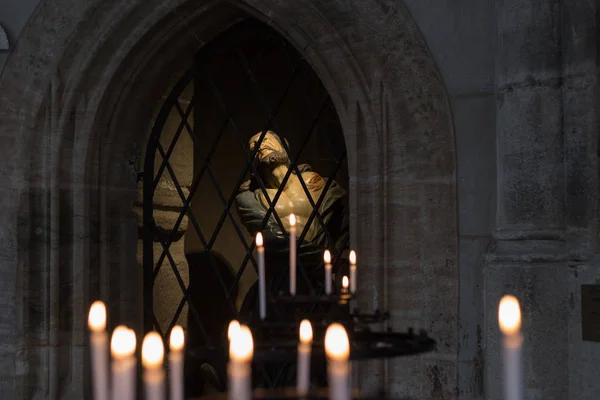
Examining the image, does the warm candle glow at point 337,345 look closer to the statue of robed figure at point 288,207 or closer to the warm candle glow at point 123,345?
the warm candle glow at point 123,345

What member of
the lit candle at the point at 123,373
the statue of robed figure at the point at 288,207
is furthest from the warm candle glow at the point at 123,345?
the statue of robed figure at the point at 288,207

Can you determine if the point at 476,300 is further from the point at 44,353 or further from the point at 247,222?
the point at 44,353

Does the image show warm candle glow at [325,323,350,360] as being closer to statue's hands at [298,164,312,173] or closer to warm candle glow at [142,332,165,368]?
warm candle glow at [142,332,165,368]

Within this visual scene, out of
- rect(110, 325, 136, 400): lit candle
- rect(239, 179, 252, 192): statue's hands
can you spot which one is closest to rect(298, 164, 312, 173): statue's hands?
rect(239, 179, 252, 192): statue's hands

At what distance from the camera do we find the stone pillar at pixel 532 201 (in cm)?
353

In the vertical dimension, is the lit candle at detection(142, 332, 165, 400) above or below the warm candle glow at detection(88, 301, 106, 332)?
below

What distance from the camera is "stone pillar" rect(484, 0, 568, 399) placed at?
139 inches

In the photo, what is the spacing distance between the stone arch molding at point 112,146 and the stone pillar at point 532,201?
0.59 metres

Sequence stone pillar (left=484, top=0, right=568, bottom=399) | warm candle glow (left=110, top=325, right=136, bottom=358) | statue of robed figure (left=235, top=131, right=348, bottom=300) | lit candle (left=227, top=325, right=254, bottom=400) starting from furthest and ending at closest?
statue of robed figure (left=235, top=131, right=348, bottom=300) → stone pillar (left=484, top=0, right=568, bottom=399) → warm candle glow (left=110, top=325, right=136, bottom=358) → lit candle (left=227, top=325, right=254, bottom=400)

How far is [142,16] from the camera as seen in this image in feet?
16.3

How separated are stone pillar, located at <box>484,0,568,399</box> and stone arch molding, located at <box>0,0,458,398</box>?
1.93 ft

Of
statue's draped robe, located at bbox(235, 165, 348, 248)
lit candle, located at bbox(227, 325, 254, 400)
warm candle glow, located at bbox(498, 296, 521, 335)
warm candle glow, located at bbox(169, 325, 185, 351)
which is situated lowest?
warm candle glow, located at bbox(169, 325, 185, 351)

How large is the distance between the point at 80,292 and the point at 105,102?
43.1 inches

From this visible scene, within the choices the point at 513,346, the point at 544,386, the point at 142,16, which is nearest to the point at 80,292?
the point at 142,16
